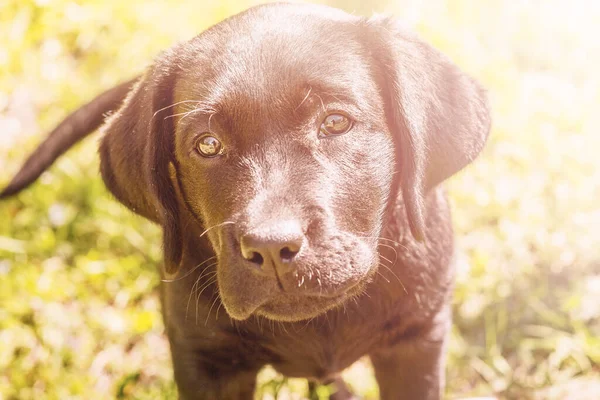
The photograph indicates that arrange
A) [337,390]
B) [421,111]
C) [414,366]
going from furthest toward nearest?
[337,390] < [414,366] < [421,111]

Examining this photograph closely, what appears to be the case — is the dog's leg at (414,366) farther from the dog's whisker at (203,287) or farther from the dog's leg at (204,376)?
the dog's whisker at (203,287)

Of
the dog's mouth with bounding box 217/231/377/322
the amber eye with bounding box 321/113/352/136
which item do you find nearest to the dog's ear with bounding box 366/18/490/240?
the amber eye with bounding box 321/113/352/136

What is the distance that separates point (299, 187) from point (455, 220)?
198 centimetres

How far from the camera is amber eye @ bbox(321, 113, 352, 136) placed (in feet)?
7.00

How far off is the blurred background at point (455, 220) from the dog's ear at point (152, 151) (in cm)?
82

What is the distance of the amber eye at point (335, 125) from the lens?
213cm

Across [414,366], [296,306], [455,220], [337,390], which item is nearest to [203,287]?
[296,306]

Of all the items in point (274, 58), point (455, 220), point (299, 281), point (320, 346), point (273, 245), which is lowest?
point (455, 220)

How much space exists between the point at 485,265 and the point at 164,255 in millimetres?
1770

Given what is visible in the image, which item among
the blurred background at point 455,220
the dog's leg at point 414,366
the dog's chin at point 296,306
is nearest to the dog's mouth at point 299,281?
the dog's chin at point 296,306

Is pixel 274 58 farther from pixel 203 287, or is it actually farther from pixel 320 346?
pixel 320 346

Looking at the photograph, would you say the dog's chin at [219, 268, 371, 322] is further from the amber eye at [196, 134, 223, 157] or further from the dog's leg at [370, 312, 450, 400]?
the dog's leg at [370, 312, 450, 400]

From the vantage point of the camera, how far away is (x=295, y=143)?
6.89 ft

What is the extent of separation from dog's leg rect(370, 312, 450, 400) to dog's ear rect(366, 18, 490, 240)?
0.48m
